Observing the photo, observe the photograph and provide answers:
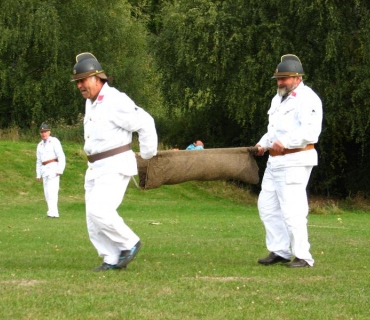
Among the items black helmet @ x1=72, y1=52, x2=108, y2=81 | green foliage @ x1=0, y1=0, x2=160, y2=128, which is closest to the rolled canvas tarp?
black helmet @ x1=72, y1=52, x2=108, y2=81

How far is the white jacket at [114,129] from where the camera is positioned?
29.2 feet

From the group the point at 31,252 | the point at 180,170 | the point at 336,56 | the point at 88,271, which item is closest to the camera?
the point at 88,271

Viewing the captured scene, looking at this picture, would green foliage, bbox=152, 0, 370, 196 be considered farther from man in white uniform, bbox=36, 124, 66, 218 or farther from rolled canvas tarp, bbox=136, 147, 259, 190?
rolled canvas tarp, bbox=136, 147, 259, 190

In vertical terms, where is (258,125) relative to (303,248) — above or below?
below

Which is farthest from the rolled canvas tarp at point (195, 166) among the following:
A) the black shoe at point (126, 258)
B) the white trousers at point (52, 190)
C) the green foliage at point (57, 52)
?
the green foliage at point (57, 52)

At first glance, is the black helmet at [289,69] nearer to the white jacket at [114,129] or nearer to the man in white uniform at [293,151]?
the man in white uniform at [293,151]

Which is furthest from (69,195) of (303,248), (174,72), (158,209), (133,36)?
(303,248)

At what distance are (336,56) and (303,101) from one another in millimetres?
20309

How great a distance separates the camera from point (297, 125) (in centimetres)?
952

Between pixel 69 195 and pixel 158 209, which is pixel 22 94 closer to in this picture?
pixel 69 195

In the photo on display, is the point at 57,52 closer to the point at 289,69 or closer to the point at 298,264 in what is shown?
the point at 289,69

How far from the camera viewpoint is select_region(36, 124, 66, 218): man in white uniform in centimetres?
2106

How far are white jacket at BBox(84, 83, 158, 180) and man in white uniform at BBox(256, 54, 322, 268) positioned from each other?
5.37 feet

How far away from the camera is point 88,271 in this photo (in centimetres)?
877
